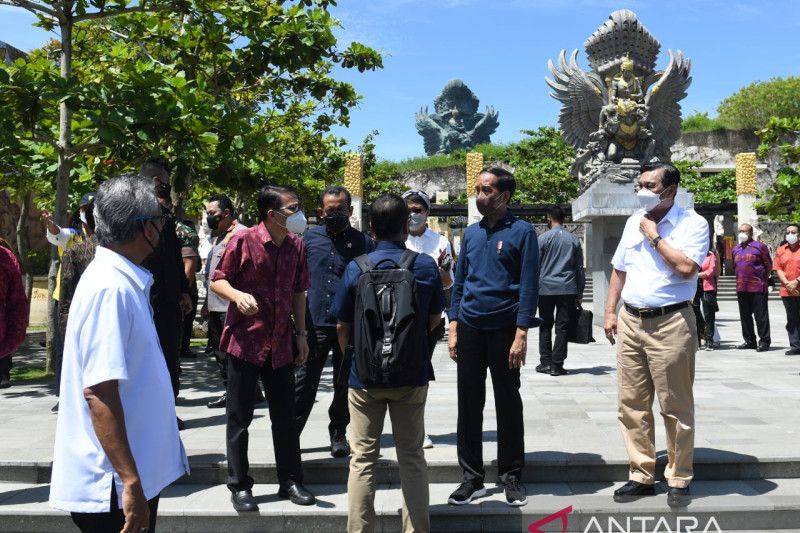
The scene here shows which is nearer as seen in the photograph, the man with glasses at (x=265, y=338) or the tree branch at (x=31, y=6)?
the man with glasses at (x=265, y=338)

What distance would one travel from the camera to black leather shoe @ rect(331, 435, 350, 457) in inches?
207

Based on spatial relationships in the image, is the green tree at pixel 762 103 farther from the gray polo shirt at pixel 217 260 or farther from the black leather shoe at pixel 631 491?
the black leather shoe at pixel 631 491

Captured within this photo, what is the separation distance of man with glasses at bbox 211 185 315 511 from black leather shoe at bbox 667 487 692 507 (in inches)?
81.1

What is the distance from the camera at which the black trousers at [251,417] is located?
4.49 m

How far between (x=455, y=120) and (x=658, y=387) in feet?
222

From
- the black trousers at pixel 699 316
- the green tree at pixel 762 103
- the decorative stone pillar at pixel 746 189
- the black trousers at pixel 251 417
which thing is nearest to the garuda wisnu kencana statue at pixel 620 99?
the black trousers at pixel 699 316

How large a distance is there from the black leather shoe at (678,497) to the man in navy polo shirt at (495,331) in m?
0.82

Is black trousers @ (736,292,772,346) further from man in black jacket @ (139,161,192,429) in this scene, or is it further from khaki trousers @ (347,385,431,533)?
khaki trousers @ (347,385,431,533)

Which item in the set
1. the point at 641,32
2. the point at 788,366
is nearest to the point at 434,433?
the point at 788,366

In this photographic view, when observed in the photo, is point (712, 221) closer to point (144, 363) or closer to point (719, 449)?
point (719, 449)

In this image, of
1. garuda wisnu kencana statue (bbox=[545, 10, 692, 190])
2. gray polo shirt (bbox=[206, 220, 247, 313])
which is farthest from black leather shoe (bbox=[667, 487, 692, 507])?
garuda wisnu kencana statue (bbox=[545, 10, 692, 190])

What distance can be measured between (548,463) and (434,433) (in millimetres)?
1169

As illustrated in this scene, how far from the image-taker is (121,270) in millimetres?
2393

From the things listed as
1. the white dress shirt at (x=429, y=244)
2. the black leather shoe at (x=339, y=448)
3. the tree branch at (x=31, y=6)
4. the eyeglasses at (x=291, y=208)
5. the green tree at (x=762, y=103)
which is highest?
the green tree at (x=762, y=103)
